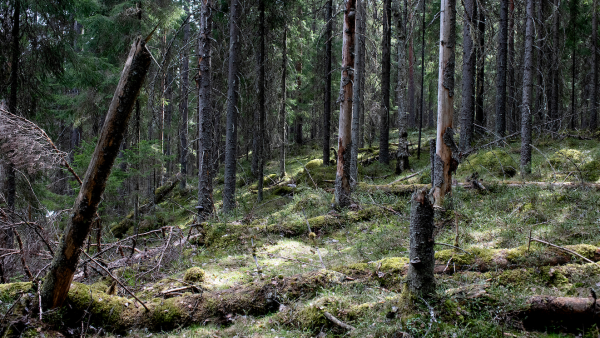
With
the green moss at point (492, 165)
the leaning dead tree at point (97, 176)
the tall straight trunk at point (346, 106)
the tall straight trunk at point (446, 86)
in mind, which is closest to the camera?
the leaning dead tree at point (97, 176)

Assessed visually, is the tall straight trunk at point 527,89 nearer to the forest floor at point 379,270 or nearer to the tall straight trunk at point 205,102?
the forest floor at point 379,270

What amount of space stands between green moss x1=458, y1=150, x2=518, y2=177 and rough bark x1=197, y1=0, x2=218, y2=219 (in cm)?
843

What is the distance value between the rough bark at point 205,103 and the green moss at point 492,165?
843 centimetres

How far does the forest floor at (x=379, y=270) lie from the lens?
3312mm

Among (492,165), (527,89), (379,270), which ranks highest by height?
(527,89)

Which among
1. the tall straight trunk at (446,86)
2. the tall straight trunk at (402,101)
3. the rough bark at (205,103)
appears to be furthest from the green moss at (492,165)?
the rough bark at (205,103)

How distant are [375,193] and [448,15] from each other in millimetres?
5083

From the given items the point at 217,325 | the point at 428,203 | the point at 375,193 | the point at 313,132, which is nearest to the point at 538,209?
the point at 375,193

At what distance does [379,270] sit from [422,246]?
5.11 feet

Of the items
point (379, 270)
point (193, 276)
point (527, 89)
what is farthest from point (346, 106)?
point (193, 276)

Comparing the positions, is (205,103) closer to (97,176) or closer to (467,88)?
(97,176)

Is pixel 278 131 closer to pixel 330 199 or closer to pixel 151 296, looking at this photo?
pixel 330 199

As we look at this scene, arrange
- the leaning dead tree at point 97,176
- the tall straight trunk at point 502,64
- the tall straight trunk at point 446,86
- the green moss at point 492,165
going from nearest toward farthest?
the leaning dead tree at point 97,176, the tall straight trunk at point 446,86, the green moss at point 492,165, the tall straight trunk at point 502,64

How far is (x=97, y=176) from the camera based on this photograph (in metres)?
3.50
